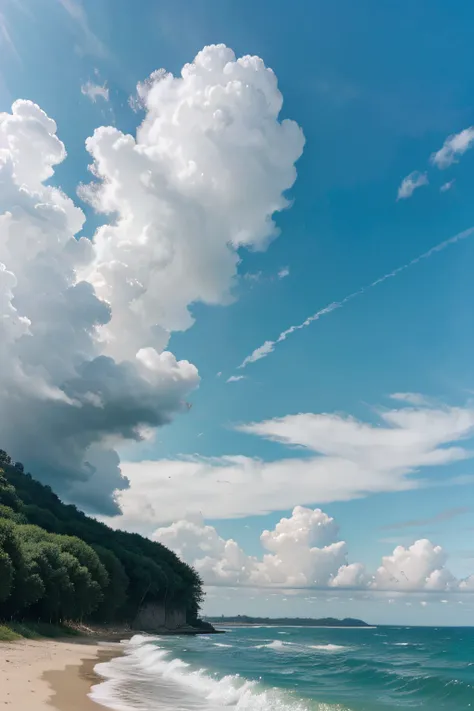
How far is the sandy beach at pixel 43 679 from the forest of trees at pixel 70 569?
11.0m

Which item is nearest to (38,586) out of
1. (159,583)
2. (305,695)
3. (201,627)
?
(305,695)

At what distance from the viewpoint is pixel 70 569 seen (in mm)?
63406

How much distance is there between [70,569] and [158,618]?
221 ft

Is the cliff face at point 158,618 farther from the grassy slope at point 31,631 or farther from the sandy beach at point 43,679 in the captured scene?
the sandy beach at point 43,679

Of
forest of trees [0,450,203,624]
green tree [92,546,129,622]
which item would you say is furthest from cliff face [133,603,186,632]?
green tree [92,546,129,622]

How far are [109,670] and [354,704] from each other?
1566cm

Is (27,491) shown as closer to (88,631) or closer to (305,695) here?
(88,631)

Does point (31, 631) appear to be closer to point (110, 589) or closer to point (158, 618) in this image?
point (110, 589)

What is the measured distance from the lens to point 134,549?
12406 cm

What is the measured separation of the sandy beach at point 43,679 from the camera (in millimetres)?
19450

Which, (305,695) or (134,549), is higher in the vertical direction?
(134,549)

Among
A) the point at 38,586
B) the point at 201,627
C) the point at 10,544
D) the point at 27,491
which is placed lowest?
the point at 201,627

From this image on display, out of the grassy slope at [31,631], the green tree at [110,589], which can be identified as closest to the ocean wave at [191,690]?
the grassy slope at [31,631]

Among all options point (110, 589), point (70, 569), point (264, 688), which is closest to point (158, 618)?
point (110, 589)
